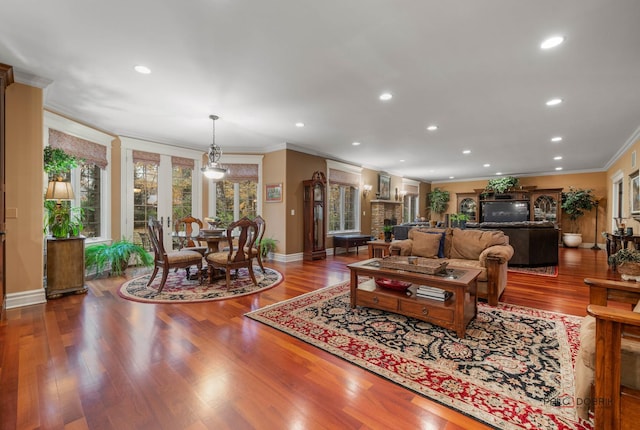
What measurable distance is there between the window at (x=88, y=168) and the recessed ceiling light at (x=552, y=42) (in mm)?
5891

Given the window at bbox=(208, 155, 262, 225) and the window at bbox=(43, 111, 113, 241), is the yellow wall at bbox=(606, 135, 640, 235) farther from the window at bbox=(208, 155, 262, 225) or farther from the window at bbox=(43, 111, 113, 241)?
the window at bbox=(43, 111, 113, 241)

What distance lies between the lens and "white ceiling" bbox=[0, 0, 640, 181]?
212cm

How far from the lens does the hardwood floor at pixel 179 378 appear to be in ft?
5.00

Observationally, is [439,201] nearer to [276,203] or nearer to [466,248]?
[276,203]

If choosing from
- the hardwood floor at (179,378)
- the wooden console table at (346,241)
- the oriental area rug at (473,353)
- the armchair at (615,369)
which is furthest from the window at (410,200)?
the armchair at (615,369)

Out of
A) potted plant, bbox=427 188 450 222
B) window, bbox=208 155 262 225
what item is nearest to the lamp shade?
window, bbox=208 155 262 225

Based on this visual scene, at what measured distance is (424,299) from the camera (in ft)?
9.14

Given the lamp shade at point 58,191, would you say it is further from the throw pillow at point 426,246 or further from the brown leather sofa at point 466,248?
the throw pillow at point 426,246

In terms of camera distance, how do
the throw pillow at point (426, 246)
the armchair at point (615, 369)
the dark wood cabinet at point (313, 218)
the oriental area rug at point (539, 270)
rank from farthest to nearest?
the dark wood cabinet at point (313, 218)
the oriental area rug at point (539, 270)
the throw pillow at point (426, 246)
the armchair at point (615, 369)

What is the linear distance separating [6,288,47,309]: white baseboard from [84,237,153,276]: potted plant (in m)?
1.00

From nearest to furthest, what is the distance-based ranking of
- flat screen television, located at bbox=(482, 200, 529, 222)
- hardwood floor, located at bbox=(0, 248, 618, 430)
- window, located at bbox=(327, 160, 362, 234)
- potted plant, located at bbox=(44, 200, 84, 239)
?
1. hardwood floor, located at bbox=(0, 248, 618, 430)
2. potted plant, located at bbox=(44, 200, 84, 239)
3. window, located at bbox=(327, 160, 362, 234)
4. flat screen television, located at bbox=(482, 200, 529, 222)

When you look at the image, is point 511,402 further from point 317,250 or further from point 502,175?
point 502,175

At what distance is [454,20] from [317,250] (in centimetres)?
510

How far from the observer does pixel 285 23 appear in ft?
7.35
